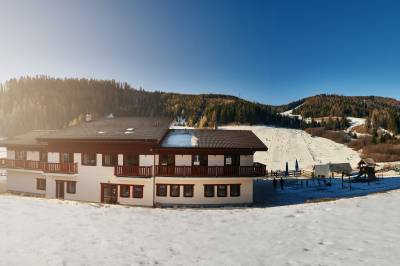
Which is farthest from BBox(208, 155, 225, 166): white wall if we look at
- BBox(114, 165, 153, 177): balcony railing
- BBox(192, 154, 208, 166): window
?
BBox(114, 165, 153, 177): balcony railing

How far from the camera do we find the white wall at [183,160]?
30578 millimetres

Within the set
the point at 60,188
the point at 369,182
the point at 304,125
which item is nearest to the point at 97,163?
the point at 60,188

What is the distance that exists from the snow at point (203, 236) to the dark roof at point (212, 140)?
11709mm

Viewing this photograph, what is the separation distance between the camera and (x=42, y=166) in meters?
34.7

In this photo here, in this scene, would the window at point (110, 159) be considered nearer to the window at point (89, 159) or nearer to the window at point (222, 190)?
the window at point (89, 159)

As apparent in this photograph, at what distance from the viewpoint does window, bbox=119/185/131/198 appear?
100 ft

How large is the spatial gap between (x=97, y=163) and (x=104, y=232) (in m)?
18.4

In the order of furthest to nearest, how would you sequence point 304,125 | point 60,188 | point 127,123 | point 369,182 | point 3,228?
1. point 304,125
2. point 369,182
3. point 127,123
4. point 60,188
5. point 3,228

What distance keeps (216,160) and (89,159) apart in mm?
12210

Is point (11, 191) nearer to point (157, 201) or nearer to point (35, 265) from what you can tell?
point (157, 201)

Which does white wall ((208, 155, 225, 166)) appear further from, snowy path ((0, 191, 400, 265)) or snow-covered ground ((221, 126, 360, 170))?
snow-covered ground ((221, 126, 360, 170))

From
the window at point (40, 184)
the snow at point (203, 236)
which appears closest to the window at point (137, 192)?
the snow at point (203, 236)

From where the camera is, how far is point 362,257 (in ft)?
34.4

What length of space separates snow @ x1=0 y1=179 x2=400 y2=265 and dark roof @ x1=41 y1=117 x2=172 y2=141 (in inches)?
481
